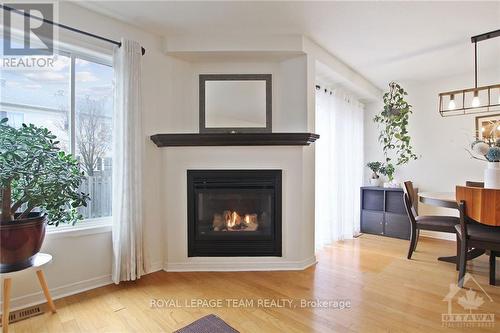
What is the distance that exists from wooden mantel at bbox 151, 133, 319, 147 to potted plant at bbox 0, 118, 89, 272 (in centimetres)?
95

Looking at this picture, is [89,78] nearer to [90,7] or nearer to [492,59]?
[90,7]

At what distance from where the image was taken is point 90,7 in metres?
2.25

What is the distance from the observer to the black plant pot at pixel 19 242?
5.50ft

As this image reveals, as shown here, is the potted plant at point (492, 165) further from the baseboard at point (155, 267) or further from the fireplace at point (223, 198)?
the baseboard at point (155, 267)

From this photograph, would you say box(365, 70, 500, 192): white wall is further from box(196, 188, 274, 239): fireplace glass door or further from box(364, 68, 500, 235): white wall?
box(196, 188, 274, 239): fireplace glass door

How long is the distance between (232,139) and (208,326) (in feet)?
5.34

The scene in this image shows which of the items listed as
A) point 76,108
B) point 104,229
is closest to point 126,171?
point 104,229

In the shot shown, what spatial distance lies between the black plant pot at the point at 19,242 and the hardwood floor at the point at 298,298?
44cm

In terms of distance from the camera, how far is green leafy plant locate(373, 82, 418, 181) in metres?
4.07

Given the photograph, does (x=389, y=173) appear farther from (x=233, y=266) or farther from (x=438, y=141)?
(x=233, y=266)

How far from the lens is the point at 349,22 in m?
2.45

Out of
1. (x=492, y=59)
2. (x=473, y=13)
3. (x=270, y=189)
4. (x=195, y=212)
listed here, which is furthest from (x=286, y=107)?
(x=492, y=59)

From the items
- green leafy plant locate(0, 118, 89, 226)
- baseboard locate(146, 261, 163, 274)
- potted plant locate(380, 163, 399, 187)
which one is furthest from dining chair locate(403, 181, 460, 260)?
green leafy plant locate(0, 118, 89, 226)

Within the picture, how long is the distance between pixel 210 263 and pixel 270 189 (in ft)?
3.28
